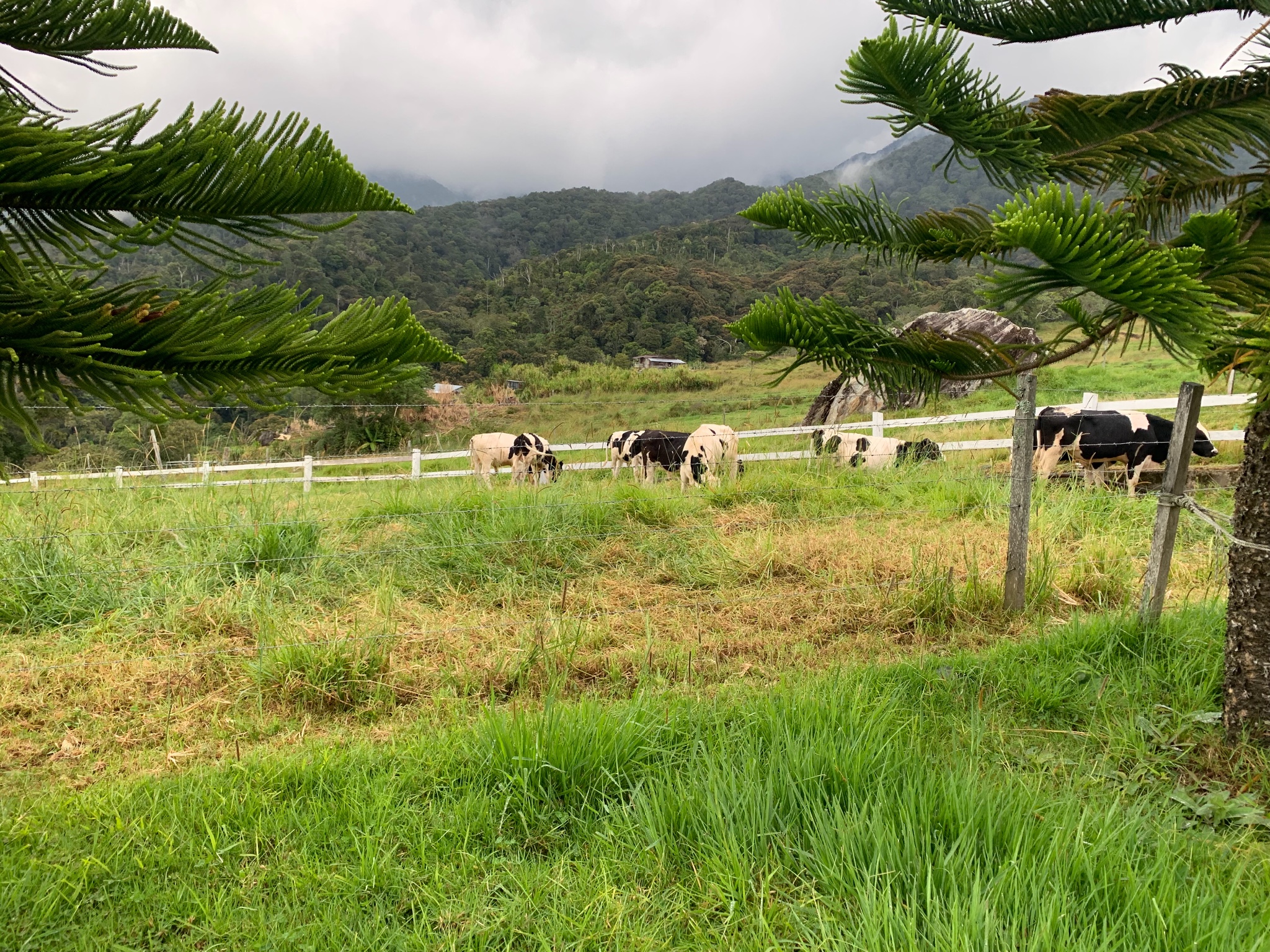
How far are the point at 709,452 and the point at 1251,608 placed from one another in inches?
290

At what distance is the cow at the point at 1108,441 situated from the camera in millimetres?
8750

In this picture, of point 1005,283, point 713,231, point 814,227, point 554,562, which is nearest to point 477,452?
point 554,562

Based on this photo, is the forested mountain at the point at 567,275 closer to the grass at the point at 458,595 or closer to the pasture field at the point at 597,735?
the grass at the point at 458,595

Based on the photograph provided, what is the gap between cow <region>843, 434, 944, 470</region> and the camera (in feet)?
32.6

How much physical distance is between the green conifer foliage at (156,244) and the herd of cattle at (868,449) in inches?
243

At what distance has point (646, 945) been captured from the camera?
1895 millimetres

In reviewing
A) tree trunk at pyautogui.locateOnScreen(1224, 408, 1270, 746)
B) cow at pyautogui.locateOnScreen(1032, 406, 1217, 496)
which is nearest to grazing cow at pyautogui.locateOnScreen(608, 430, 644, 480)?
cow at pyautogui.locateOnScreen(1032, 406, 1217, 496)

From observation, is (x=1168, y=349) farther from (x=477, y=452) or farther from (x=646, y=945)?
(x=477, y=452)

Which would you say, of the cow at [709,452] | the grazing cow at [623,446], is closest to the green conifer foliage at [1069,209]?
the cow at [709,452]

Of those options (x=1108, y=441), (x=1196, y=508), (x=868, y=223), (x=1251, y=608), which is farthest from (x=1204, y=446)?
(x=868, y=223)

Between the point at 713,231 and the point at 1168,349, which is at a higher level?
the point at 713,231

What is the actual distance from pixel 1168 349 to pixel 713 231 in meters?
72.5

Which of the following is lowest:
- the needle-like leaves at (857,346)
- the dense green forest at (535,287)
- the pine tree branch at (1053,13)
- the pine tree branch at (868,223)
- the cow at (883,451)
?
the cow at (883,451)

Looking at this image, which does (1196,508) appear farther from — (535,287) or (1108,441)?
(535,287)
